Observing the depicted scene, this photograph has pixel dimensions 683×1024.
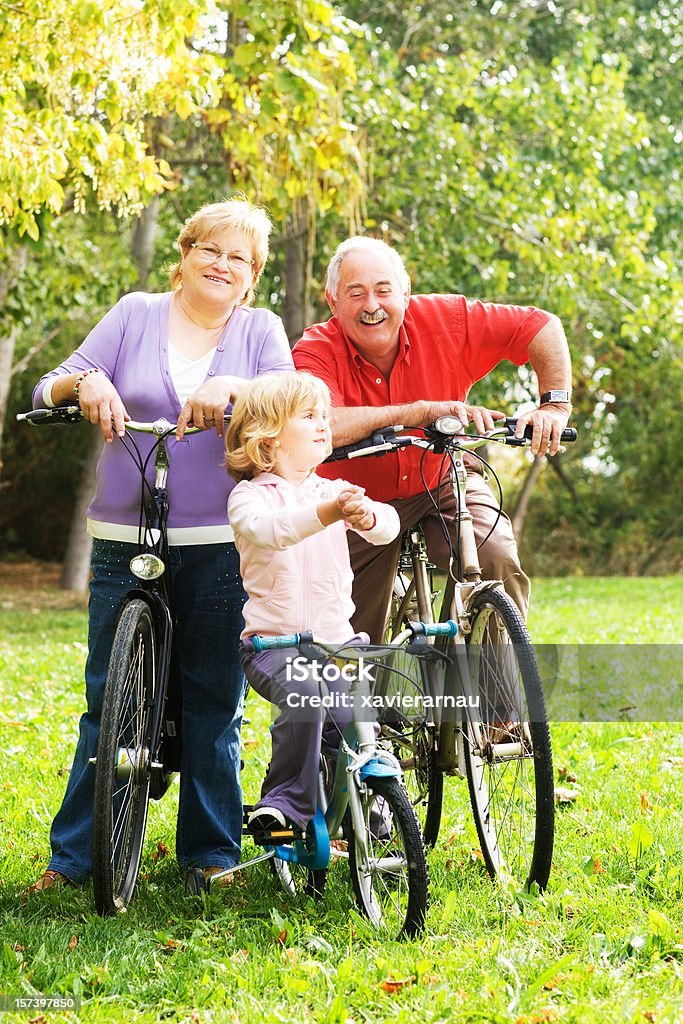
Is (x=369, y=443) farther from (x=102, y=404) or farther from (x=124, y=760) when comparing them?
(x=124, y=760)

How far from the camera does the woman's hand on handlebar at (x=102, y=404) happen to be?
303 cm

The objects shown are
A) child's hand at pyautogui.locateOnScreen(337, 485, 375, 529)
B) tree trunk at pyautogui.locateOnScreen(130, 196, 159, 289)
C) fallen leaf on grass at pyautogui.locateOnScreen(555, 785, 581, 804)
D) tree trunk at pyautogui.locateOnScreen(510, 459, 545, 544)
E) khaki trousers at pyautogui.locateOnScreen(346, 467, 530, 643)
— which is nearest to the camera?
child's hand at pyautogui.locateOnScreen(337, 485, 375, 529)

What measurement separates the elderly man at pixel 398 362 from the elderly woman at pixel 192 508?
0.37 m

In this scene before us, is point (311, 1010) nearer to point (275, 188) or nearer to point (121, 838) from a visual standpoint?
point (121, 838)

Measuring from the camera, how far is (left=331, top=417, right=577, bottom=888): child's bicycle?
3.11m

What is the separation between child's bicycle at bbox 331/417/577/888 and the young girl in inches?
9.4

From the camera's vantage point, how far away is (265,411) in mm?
3008

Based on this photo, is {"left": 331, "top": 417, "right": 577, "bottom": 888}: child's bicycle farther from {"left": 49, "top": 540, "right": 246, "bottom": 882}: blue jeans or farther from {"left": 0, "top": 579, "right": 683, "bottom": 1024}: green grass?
{"left": 49, "top": 540, "right": 246, "bottom": 882}: blue jeans

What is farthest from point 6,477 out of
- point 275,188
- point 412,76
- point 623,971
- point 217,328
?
point 623,971

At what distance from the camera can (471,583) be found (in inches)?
128

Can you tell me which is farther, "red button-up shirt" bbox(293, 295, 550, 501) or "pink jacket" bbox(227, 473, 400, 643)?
"red button-up shirt" bbox(293, 295, 550, 501)

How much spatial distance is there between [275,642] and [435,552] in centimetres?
85

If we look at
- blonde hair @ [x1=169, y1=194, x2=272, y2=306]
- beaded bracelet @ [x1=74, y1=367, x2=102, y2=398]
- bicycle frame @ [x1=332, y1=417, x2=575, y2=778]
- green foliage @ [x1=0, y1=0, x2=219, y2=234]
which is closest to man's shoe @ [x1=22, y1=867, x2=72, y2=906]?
bicycle frame @ [x1=332, y1=417, x2=575, y2=778]

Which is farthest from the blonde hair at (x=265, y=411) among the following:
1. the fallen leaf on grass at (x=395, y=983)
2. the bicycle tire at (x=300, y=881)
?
the fallen leaf on grass at (x=395, y=983)
